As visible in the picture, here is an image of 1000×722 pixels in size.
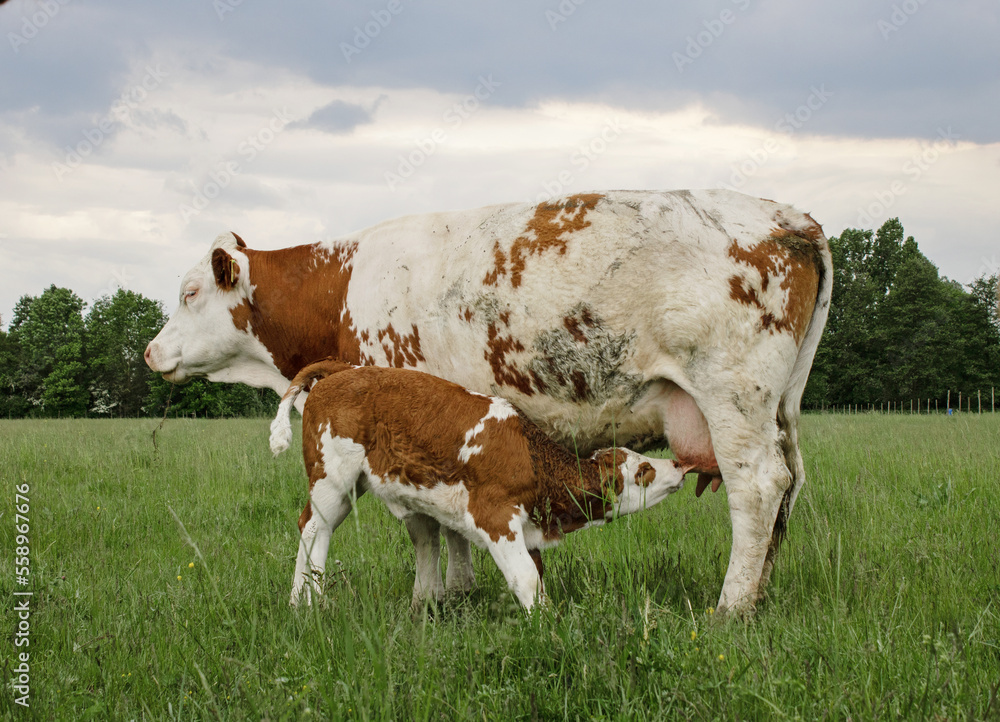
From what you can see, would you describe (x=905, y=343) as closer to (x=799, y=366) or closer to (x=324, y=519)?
(x=799, y=366)

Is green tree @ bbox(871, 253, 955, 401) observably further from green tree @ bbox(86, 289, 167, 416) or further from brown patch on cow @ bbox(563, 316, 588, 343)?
brown patch on cow @ bbox(563, 316, 588, 343)

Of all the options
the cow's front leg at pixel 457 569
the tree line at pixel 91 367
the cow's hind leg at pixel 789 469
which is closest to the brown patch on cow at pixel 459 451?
the cow's front leg at pixel 457 569

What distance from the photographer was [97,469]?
8.49m

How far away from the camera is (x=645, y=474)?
399cm

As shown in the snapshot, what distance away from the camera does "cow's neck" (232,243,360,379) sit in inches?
212

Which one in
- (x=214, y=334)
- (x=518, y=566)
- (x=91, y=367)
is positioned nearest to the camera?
(x=518, y=566)

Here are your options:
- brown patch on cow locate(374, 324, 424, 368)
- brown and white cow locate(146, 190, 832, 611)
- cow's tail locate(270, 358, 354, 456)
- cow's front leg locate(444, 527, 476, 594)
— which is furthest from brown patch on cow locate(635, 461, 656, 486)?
cow's tail locate(270, 358, 354, 456)

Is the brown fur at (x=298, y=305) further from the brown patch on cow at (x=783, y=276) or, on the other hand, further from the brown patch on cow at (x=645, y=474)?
the brown patch on cow at (x=783, y=276)

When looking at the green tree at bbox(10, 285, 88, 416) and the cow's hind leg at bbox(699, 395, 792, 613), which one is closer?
the cow's hind leg at bbox(699, 395, 792, 613)

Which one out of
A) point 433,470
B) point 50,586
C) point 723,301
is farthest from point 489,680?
point 50,586

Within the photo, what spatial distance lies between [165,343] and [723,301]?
438 centimetres

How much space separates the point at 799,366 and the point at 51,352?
2260 inches

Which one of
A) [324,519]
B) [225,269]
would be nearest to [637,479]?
[324,519]

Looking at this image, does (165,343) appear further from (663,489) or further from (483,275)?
(663,489)
